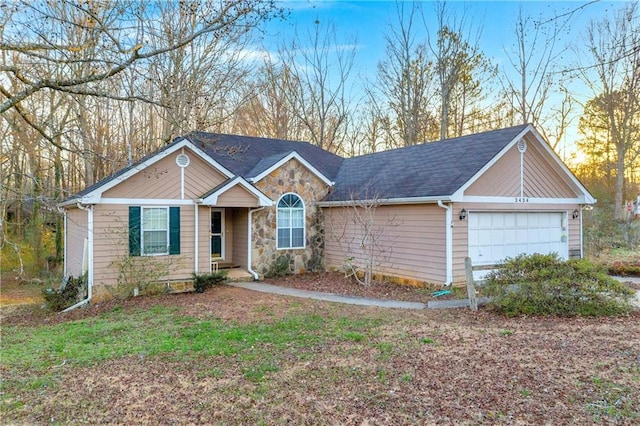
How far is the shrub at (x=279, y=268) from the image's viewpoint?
1359 centimetres

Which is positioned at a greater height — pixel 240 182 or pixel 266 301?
pixel 240 182

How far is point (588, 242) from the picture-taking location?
1781 centimetres

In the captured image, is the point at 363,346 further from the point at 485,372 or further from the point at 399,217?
the point at 399,217

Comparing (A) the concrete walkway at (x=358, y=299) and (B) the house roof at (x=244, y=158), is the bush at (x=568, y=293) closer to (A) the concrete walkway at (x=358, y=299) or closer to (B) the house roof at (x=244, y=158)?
(A) the concrete walkway at (x=358, y=299)

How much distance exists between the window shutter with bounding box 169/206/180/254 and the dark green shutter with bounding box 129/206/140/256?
33.6 inches

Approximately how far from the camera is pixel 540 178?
501 inches

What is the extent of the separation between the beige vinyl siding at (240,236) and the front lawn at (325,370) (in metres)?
5.23

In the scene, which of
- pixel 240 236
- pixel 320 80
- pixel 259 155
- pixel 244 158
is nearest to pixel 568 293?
pixel 240 236

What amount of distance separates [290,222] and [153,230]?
176 inches

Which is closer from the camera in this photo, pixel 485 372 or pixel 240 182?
pixel 485 372

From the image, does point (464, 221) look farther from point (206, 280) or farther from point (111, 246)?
point (111, 246)

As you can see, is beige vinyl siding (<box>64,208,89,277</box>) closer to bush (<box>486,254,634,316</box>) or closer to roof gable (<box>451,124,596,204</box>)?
bush (<box>486,254,634,316</box>)

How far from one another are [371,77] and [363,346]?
77.4 ft

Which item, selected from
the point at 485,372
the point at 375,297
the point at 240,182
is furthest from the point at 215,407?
the point at 240,182
